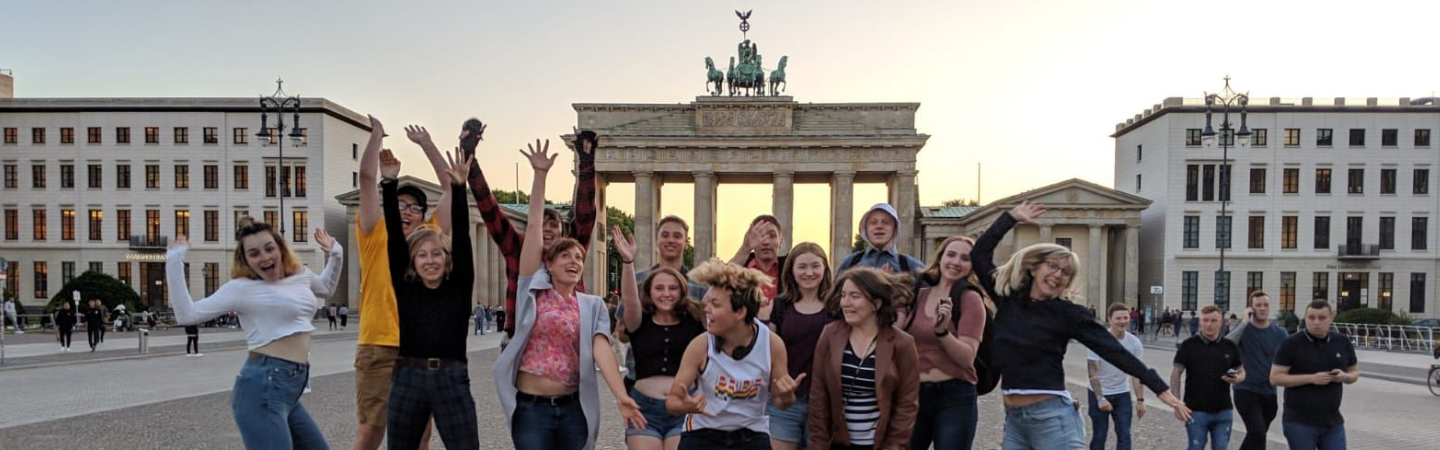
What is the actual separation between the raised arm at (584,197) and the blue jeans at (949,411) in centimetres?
234

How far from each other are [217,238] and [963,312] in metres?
66.0

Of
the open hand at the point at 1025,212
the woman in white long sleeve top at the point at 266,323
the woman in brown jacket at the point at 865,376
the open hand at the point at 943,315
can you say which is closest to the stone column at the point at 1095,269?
the open hand at the point at 1025,212

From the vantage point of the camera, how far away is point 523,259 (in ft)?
17.5

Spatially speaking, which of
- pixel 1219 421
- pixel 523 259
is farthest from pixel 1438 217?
pixel 523 259

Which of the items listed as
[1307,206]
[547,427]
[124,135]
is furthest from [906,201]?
[547,427]

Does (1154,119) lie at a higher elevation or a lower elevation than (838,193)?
higher

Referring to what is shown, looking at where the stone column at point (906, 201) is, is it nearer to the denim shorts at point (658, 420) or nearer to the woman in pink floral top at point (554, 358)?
the denim shorts at point (658, 420)

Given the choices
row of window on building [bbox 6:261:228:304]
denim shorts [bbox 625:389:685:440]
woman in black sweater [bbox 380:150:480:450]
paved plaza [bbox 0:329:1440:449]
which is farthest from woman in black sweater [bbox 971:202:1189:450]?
row of window on building [bbox 6:261:228:304]

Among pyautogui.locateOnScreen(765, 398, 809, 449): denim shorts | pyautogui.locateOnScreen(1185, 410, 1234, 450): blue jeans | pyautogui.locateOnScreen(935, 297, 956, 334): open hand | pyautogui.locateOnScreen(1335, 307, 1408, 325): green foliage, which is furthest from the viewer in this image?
pyautogui.locateOnScreen(1335, 307, 1408, 325): green foliage

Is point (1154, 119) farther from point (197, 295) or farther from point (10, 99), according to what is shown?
point (10, 99)

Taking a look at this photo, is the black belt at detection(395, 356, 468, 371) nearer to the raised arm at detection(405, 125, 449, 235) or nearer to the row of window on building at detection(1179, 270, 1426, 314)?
the raised arm at detection(405, 125, 449, 235)

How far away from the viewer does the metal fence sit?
104 ft

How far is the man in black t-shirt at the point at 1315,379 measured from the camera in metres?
6.71

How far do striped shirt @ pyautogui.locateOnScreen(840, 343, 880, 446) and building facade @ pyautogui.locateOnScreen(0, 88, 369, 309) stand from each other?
60.9 m
